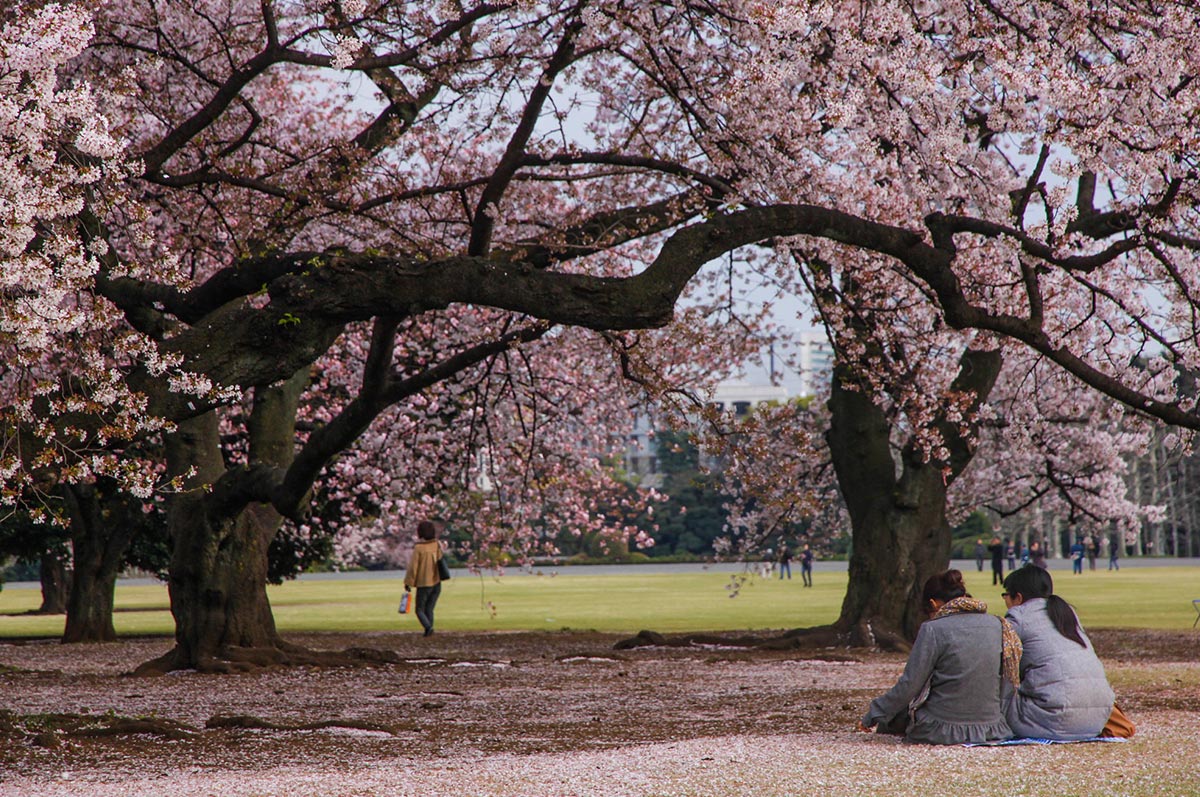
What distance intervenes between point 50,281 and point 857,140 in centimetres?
610

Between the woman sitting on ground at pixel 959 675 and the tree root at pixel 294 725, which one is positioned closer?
the woman sitting on ground at pixel 959 675

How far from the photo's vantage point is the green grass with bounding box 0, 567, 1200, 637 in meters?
23.8

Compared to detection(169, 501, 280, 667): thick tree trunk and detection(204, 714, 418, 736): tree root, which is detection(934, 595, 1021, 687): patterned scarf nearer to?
detection(204, 714, 418, 736): tree root

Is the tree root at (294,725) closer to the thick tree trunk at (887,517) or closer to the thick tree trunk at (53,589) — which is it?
the thick tree trunk at (887,517)

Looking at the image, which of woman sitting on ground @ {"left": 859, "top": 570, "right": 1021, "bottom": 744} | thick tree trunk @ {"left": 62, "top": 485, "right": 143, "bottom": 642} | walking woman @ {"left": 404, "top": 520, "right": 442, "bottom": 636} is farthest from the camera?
thick tree trunk @ {"left": 62, "top": 485, "right": 143, "bottom": 642}

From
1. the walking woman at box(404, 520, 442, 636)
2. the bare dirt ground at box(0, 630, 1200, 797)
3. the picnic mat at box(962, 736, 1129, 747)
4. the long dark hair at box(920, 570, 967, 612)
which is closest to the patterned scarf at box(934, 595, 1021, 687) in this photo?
the long dark hair at box(920, 570, 967, 612)

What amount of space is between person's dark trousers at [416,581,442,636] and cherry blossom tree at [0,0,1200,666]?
3.46m

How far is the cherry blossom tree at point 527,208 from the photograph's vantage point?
7.34 meters

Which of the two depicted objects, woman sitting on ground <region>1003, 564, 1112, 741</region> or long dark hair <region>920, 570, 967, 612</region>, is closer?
woman sitting on ground <region>1003, 564, 1112, 741</region>

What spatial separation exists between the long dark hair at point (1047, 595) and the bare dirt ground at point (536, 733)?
24.1 inches

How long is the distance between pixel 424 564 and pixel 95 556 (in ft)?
20.8

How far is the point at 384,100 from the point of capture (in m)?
13.0

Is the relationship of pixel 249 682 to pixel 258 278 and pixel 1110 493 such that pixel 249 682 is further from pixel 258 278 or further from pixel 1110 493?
pixel 1110 493

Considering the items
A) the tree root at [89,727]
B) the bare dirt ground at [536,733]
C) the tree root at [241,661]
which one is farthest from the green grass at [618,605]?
the tree root at [89,727]
